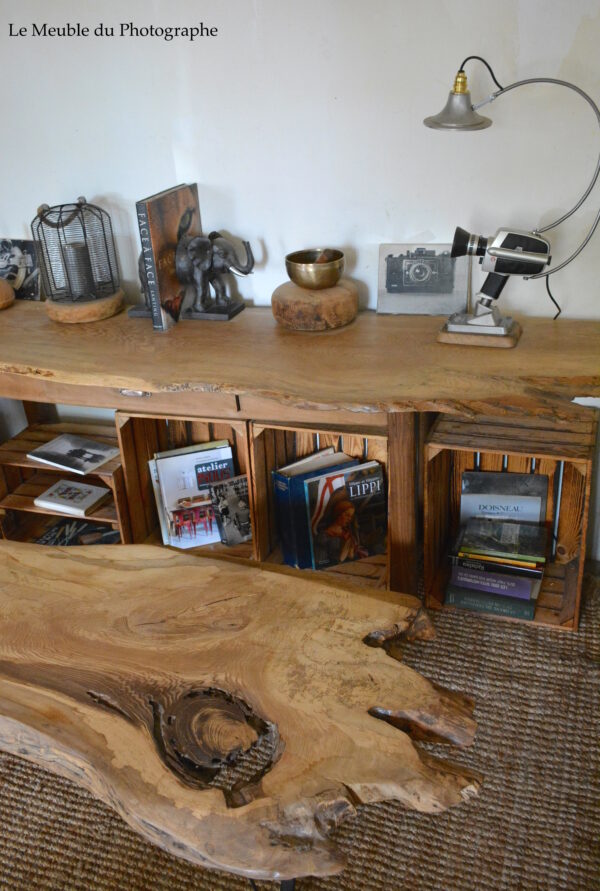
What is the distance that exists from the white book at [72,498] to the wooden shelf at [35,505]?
19mm

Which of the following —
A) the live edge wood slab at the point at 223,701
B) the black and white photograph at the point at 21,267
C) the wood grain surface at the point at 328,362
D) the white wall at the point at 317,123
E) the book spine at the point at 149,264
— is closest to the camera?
the live edge wood slab at the point at 223,701

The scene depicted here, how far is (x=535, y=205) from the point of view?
2164mm

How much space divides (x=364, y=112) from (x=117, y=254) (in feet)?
2.98

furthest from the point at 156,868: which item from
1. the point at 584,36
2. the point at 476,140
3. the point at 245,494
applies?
the point at 584,36

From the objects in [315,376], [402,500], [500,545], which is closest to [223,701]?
[315,376]

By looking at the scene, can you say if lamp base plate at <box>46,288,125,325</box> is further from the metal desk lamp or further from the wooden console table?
the metal desk lamp

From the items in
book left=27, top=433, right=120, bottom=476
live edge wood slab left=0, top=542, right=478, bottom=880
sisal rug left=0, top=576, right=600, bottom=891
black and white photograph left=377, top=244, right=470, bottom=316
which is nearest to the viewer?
live edge wood slab left=0, top=542, right=478, bottom=880

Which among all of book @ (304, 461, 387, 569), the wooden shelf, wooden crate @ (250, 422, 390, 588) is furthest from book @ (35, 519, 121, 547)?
book @ (304, 461, 387, 569)

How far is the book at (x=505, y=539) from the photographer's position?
2.34 metres

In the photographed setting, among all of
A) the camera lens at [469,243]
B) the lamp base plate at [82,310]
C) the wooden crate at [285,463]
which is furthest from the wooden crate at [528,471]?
the lamp base plate at [82,310]

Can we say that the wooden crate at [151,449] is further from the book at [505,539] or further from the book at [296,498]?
the book at [505,539]

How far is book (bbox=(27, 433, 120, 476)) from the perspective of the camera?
2.52 m

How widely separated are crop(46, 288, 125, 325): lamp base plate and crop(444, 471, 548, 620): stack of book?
1.22 meters

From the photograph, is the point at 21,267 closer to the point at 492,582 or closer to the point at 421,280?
the point at 421,280
